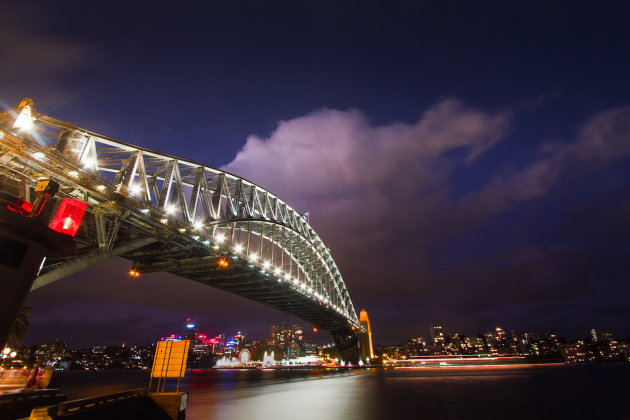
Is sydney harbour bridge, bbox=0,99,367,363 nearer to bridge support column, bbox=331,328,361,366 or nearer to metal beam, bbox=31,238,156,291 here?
metal beam, bbox=31,238,156,291

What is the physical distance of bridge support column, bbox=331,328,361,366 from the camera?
3920 inches

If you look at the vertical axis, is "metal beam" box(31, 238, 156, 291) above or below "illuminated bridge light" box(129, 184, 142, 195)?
below

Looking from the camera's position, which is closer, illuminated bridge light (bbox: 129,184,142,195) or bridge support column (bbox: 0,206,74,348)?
bridge support column (bbox: 0,206,74,348)

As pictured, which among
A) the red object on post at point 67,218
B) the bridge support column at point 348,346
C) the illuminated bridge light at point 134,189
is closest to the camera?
the red object on post at point 67,218

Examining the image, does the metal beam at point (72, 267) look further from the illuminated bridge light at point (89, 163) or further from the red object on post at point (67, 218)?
the red object on post at point (67, 218)

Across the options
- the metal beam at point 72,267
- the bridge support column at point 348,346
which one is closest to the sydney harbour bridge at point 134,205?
the metal beam at point 72,267

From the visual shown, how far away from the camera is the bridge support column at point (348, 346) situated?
327 ft

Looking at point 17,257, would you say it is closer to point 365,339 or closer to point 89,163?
point 89,163

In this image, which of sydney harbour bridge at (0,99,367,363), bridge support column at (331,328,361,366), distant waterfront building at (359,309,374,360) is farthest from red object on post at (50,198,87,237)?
distant waterfront building at (359,309,374,360)

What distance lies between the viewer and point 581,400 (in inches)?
1180

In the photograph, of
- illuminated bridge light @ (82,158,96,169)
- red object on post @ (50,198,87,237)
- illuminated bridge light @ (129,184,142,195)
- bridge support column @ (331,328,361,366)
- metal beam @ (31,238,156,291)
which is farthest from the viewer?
bridge support column @ (331,328,361,366)

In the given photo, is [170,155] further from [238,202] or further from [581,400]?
[581,400]

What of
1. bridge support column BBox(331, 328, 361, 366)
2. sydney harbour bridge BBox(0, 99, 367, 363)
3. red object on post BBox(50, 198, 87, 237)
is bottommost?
bridge support column BBox(331, 328, 361, 366)

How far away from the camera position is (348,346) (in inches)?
3969
